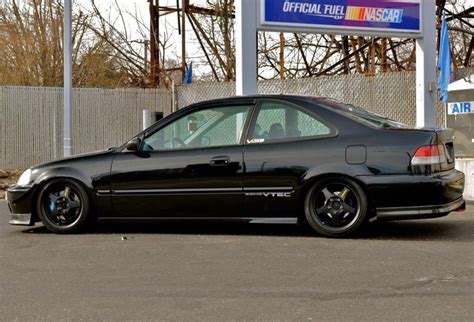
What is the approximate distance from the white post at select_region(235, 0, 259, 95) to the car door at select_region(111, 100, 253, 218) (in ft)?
10.5

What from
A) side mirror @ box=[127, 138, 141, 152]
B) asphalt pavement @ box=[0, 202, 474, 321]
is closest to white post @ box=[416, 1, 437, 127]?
asphalt pavement @ box=[0, 202, 474, 321]

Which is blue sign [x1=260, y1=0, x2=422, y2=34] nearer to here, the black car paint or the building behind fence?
the building behind fence

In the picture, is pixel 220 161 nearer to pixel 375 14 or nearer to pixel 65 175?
pixel 65 175

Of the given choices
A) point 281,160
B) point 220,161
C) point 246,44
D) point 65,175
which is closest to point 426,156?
point 281,160

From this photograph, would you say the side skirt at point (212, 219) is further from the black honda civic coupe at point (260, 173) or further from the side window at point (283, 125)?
the side window at point (283, 125)

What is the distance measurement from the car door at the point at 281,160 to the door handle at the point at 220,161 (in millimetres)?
201

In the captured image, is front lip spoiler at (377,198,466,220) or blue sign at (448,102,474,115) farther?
blue sign at (448,102,474,115)

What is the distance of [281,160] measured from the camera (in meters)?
6.20

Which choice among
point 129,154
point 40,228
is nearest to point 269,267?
point 129,154

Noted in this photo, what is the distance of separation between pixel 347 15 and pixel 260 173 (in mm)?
5063

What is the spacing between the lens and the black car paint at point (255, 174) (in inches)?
234

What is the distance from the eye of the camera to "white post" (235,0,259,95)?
9617mm

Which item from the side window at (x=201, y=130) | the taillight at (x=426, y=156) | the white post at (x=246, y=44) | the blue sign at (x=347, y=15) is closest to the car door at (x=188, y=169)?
the side window at (x=201, y=130)

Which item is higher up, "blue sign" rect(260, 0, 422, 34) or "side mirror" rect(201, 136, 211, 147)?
"blue sign" rect(260, 0, 422, 34)
